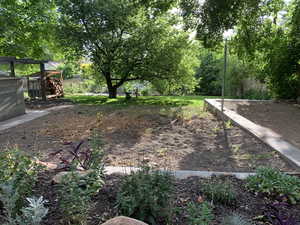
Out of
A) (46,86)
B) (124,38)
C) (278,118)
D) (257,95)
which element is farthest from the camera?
(46,86)

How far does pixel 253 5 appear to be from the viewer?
7.13 m

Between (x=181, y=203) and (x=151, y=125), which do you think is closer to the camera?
(x=181, y=203)

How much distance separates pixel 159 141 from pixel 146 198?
2671mm

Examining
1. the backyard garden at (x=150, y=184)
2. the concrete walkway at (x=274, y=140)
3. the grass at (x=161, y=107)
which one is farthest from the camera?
the grass at (x=161, y=107)

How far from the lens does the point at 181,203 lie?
1.99 metres

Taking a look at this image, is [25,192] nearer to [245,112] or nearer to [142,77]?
[245,112]

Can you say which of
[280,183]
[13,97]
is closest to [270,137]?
[280,183]

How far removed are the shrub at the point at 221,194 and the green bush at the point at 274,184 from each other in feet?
1.07

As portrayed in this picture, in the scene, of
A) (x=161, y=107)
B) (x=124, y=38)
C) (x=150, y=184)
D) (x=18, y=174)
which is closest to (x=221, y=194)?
(x=150, y=184)

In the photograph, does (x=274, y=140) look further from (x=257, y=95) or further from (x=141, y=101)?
(x=257, y=95)

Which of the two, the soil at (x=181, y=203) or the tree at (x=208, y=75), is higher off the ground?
the tree at (x=208, y=75)

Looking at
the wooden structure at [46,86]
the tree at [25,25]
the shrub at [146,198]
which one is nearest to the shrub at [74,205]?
the shrub at [146,198]

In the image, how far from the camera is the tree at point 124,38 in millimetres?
10359

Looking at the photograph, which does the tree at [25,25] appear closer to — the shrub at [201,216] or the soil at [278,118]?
the soil at [278,118]
